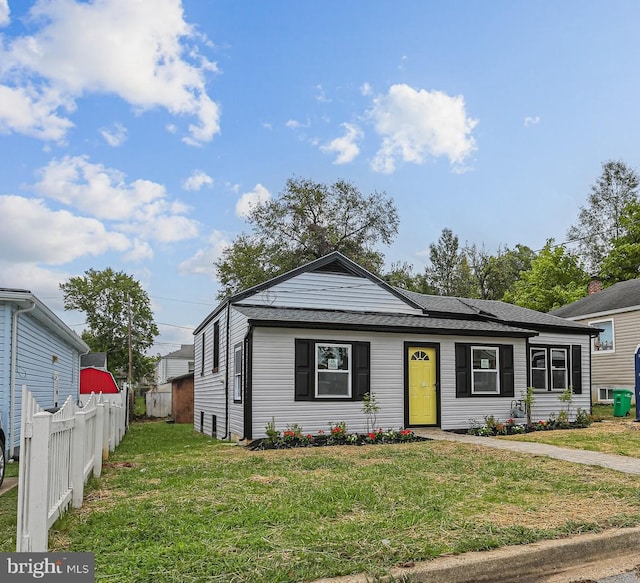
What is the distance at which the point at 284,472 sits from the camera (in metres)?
8.59

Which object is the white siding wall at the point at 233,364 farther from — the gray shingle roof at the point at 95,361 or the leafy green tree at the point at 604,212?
the leafy green tree at the point at 604,212

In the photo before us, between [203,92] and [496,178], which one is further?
[496,178]

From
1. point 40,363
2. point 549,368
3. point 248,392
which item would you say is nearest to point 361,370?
point 248,392

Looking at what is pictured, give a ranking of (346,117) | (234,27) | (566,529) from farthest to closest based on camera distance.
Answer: (346,117) → (234,27) → (566,529)

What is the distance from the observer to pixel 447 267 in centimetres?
5031

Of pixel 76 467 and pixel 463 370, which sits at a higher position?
pixel 463 370

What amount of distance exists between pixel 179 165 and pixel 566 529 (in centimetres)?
1498

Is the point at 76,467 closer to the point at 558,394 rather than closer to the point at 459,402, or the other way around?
the point at 459,402

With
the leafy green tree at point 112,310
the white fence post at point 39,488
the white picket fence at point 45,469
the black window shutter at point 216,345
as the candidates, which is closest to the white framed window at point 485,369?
the black window shutter at point 216,345

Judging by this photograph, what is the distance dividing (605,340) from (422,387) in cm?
1388

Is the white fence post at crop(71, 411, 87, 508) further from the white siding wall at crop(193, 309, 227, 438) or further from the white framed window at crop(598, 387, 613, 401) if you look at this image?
the white framed window at crop(598, 387, 613, 401)

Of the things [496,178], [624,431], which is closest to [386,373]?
[624,431]

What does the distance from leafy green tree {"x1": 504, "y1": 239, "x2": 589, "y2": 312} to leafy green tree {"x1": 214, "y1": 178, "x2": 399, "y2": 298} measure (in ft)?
31.7

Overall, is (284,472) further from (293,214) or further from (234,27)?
(293,214)
